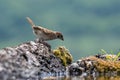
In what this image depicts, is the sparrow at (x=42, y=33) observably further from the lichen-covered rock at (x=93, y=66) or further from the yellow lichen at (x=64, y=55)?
the lichen-covered rock at (x=93, y=66)

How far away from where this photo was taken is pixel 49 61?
60.3 feet

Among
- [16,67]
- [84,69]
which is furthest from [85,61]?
[16,67]

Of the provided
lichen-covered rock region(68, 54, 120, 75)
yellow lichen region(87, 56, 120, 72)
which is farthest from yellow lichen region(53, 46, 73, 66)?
yellow lichen region(87, 56, 120, 72)

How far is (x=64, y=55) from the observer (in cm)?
1962

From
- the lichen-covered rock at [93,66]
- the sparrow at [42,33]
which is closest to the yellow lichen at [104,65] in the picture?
the lichen-covered rock at [93,66]

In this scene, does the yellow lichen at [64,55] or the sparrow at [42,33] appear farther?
the yellow lichen at [64,55]

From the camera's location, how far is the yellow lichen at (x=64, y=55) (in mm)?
19406

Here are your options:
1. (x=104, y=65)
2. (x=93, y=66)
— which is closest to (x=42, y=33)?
(x=93, y=66)

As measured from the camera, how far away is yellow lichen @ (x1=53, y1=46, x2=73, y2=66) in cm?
1941

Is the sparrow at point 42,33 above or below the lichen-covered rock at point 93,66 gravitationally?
above

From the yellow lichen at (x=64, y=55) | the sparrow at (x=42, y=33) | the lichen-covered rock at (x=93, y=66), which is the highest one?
the sparrow at (x=42, y=33)

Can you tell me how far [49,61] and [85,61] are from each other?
1.74 m

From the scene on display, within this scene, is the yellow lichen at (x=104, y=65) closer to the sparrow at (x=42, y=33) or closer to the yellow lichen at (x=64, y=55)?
the yellow lichen at (x=64, y=55)

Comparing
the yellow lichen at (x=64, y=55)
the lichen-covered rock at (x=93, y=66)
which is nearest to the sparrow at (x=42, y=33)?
the yellow lichen at (x=64, y=55)
